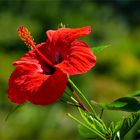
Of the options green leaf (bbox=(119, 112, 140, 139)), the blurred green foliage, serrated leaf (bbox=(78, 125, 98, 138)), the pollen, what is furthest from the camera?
the blurred green foliage

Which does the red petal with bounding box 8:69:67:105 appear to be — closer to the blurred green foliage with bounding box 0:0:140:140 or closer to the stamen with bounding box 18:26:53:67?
the stamen with bounding box 18:26:53:67

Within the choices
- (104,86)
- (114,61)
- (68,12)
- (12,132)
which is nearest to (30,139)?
(12,132)

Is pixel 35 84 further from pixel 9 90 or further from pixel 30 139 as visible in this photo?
pixel 30 139

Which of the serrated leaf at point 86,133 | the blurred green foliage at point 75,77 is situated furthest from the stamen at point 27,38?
the blurred green foliage at point 75,77

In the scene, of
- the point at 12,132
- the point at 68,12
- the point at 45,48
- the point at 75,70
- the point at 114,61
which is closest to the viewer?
the point at 75,70

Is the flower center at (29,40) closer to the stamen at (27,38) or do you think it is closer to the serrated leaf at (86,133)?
the stamen at (27,38)

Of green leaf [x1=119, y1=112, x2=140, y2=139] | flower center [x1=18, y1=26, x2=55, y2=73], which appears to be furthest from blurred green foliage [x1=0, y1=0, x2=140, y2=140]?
green leaf [x1=119, y1=112, x2=140, y2=139]

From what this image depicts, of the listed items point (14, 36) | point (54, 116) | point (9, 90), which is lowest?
point (14, 36)
